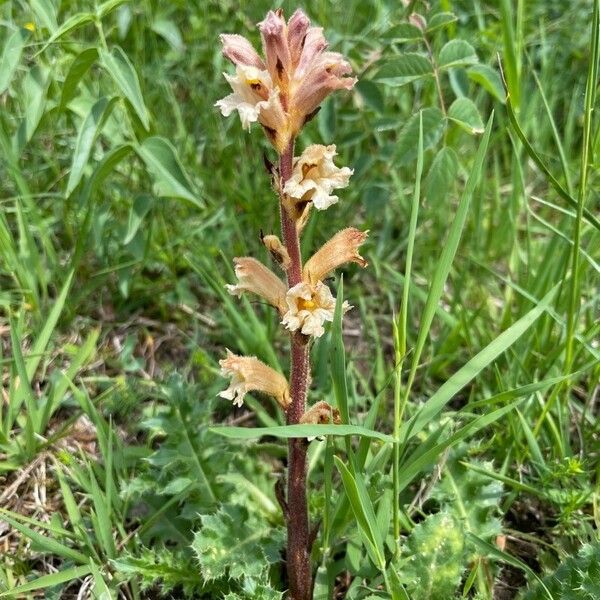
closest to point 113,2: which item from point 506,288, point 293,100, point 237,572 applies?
point 293,100

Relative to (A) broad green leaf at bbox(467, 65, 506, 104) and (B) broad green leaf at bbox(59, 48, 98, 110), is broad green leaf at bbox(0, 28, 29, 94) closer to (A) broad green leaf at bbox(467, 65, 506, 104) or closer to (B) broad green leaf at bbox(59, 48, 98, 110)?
(B) broad green leaf at bbox(59, 48, 98, 110)

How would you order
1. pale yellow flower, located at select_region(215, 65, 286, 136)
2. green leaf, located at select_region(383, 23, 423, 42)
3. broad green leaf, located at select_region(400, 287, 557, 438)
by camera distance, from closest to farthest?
pale yellow flower, located at select_region(215, 65, 286, 136), broad green leaf, located at select_region(400, 287, 557, 438), green leaf, located at select_region(383, 23, 423, 42)

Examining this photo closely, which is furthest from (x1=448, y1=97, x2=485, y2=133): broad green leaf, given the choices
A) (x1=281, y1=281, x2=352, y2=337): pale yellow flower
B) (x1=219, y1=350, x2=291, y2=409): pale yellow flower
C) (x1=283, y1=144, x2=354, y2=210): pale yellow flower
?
(x1=219, y1=350, x2=291, y2=409): pale yellow flower

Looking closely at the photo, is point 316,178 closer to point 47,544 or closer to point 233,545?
point 233,545

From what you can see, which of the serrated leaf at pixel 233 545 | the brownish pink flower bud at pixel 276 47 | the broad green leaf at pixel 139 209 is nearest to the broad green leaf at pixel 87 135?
the broad green leaf at pixel 139 209

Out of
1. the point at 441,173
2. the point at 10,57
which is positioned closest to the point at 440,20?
the point at 441,173

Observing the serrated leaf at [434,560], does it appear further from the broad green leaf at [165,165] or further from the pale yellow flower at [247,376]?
the broad green leaf at [165,165]
